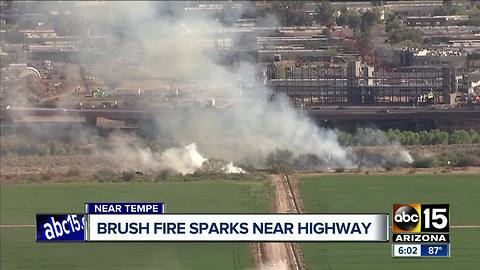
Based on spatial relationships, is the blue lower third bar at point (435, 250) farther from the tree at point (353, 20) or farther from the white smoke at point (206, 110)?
the tree at point (353, 20)

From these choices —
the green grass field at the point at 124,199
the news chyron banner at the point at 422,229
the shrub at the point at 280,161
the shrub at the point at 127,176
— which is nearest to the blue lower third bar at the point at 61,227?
the green grass field at the point at 124,199

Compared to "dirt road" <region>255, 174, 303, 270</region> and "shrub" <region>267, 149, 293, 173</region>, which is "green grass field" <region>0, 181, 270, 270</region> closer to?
"dirt road" <region>255, 174, 303, 270</region>

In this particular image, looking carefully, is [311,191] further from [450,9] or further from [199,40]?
[450,9]

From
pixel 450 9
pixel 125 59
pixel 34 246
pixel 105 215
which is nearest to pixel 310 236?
pixel 105 215

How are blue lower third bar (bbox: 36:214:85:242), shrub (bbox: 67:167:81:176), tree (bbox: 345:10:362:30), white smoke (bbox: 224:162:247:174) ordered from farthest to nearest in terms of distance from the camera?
tree (bbox: 345:10:362:30) < shrub (bbox: 67:167:81:176) < white smoke (bbox: 224:162:247:174) < blue lower third bar (bbox: 36:214:85:242)

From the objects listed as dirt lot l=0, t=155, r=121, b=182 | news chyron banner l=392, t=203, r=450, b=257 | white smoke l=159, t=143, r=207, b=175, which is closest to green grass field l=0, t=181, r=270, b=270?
dirt lot l=0, t=155, r=121, b=182

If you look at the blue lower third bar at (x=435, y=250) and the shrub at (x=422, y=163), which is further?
the shrub at (x=422, y=163)
